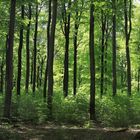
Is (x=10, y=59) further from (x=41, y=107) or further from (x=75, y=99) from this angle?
(x=75, y=99)

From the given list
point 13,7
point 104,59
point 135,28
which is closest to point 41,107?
point 13,7

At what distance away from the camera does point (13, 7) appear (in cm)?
2006

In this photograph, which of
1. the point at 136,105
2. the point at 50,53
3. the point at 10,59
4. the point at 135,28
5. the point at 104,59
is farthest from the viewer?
the point at 135,28

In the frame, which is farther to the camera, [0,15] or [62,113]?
[0,15]

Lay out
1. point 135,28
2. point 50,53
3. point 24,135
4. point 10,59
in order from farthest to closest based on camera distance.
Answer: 1. point 135,28
2. point 50,53
3. point 10,59
4. point 24,135

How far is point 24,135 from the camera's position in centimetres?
1554

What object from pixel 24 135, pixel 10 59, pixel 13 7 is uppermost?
pixel 13 7

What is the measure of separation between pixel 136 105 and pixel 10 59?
879 cm

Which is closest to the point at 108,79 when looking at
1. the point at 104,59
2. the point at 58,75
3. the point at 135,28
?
the point at 104,59

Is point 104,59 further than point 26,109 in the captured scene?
Yes

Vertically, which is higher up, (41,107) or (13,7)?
(13,7)

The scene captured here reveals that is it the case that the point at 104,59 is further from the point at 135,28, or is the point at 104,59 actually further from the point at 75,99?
the point at 75,99

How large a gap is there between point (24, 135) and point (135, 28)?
33.8 meters

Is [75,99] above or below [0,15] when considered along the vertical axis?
below
